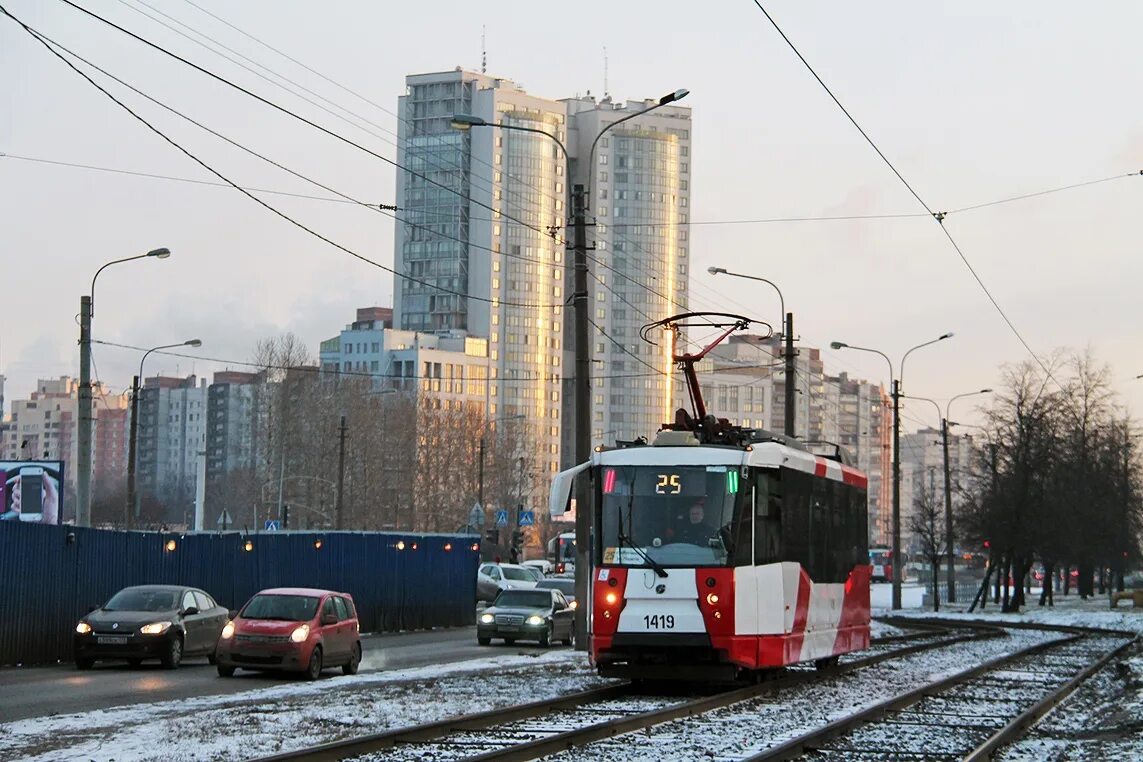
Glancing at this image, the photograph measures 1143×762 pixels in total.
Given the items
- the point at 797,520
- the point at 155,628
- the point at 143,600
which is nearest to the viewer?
the point at 797,520

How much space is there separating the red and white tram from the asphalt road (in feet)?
17.9

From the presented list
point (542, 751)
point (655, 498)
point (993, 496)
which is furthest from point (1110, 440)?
point (542, 751)

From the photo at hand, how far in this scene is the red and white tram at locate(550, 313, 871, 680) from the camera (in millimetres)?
20594

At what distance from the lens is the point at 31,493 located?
48.0 meters

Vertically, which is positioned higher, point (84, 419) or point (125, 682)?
point (84, 419)

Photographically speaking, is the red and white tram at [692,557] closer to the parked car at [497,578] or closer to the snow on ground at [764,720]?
the snow on ground at [764,720]

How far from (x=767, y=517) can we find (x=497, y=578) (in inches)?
1574

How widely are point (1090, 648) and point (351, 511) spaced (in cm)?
7069

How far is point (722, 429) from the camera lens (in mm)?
23156

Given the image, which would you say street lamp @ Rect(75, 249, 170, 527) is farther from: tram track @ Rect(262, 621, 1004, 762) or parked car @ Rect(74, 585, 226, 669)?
tram track @ Rect(262, 621, 1004, 762)

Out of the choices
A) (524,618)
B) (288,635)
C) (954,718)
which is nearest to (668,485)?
(954,718)

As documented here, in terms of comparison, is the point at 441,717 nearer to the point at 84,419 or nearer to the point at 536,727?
the point at 536,727

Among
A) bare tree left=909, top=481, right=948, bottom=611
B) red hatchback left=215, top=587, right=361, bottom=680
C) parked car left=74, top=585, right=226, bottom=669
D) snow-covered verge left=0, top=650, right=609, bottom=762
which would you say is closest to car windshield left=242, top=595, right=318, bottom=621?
red hatchback left=215, top=587, right=361, bottom=680

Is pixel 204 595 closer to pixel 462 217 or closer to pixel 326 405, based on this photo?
pixel 326 405
